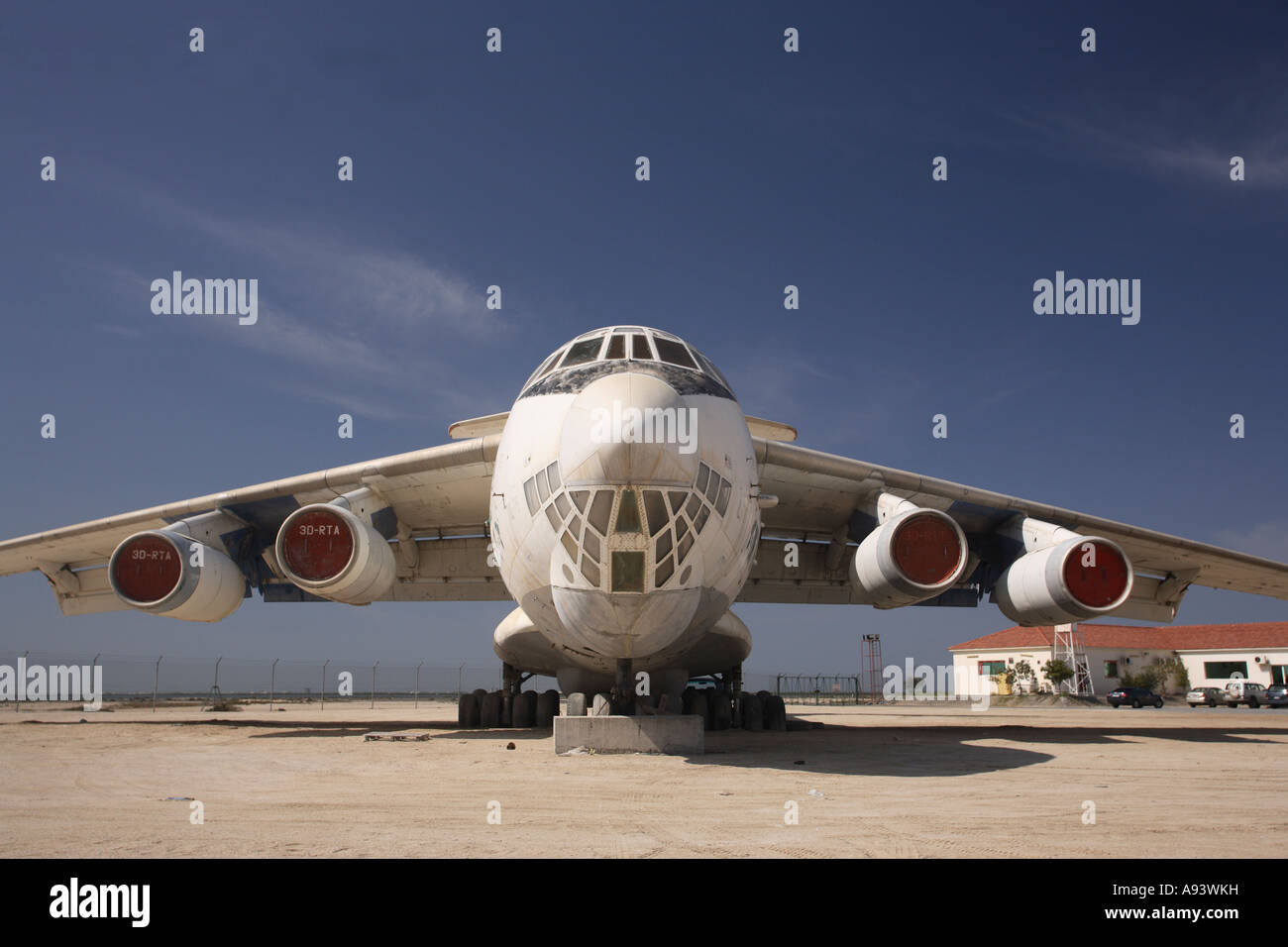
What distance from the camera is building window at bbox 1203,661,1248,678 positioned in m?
41.2

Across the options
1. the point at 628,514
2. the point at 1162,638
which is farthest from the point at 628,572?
the point at 1162,638

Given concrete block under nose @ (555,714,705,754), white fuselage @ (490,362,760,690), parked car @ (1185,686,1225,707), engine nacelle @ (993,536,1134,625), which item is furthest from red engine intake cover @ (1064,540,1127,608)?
parked car @ (1185,686,1225,707)

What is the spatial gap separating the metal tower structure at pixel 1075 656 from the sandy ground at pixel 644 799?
29.4 meters

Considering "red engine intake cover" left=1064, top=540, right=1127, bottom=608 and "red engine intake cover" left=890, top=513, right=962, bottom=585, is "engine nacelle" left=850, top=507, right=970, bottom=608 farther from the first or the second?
"red engine intake cover" left=1064, top=540, right=1127, bottom=608

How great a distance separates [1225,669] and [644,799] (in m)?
47.7

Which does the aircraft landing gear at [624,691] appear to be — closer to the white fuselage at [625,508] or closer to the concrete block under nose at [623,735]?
the white fuselage at [625,508]

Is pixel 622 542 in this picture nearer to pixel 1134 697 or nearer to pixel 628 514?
pixel 628 514

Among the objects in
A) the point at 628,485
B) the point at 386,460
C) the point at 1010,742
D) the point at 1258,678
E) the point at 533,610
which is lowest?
the point at 1258,678

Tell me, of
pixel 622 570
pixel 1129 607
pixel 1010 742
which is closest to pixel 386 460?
pixel 622 570

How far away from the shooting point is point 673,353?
8.49 meters

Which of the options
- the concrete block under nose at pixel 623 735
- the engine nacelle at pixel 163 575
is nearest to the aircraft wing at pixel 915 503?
the concrete block under nose at pixel 623 735
